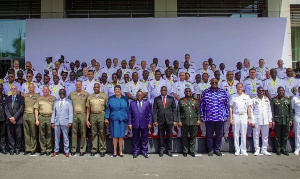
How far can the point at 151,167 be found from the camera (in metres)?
6.48

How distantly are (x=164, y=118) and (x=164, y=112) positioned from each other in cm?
15

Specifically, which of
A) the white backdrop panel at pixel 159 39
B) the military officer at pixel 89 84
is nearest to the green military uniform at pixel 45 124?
the military officer at pixel 89 84

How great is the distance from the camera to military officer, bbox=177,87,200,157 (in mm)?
7512

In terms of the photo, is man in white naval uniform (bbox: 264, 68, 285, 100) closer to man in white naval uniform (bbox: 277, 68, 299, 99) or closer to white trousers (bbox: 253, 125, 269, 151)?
man in white naval uniform (bbox: 277, 68, 299, 99)

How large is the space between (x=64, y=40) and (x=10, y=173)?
6.89 metres

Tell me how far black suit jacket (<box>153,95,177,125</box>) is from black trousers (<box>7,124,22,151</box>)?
360 cm

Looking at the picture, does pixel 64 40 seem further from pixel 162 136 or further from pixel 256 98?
pixel 256 98

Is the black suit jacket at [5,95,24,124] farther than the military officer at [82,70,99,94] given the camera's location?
No

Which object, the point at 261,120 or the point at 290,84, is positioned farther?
the point at 290,84

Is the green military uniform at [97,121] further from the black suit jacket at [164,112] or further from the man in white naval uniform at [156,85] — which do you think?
the man in white naval uniform at [156,85]

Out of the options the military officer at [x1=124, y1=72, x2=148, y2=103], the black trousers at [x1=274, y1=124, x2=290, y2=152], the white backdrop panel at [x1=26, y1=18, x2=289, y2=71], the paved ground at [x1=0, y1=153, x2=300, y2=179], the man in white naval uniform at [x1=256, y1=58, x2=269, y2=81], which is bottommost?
the paved ground at [x1=0, y1=153, x2=300, y2=179]

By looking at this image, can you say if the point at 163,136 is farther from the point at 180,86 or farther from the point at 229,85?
the point at 229,85

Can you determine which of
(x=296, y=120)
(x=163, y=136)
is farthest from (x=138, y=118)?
(x=296, y=120)

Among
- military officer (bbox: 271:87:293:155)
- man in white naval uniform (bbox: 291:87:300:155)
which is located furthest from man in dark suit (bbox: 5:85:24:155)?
man in white naval uniform (bbox: 291:87:300:155)
